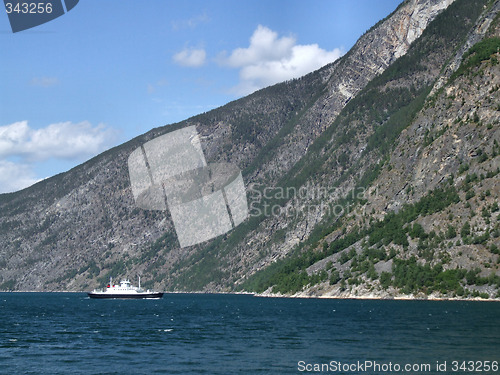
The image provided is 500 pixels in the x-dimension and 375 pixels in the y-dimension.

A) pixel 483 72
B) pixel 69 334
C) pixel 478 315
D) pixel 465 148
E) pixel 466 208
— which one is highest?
pixel 483 72

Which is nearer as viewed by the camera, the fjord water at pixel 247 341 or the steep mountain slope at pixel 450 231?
the fjord water at pixel 247 341

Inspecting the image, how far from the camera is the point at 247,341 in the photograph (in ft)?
291

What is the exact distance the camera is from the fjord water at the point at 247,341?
6931 cm

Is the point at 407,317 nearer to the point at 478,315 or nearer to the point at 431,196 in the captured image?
the point at 478,315

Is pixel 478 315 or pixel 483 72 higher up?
pixel 483 72

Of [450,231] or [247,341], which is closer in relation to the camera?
[247,341]

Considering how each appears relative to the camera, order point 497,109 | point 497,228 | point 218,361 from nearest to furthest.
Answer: point 218,361 → point 497,228 → point 497,109

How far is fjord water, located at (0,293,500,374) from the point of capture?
6931cm

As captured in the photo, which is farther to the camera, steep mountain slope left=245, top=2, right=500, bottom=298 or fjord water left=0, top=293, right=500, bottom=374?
steep mountain slope left=245, top=2, right=500, bottom=298

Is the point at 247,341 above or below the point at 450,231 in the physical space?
below

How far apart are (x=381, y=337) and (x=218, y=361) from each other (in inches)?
999

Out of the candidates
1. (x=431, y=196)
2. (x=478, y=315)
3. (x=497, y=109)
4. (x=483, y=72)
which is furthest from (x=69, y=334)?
(x=483, y=72)

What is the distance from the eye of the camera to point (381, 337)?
87.5m

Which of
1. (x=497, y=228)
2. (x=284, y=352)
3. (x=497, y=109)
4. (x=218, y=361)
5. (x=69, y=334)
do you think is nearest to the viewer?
(x=218, y=361)
